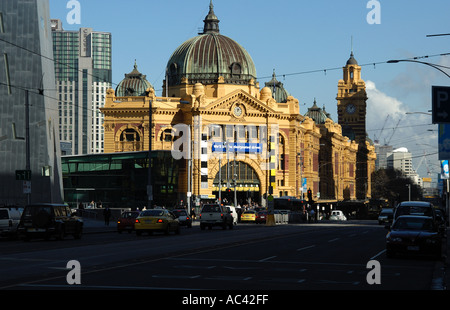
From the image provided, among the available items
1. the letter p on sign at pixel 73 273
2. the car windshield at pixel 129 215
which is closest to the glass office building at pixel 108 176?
the car windshield at pixel 129 215

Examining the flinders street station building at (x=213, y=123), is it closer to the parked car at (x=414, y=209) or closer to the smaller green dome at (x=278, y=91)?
the smaller green dome at (x=278, y=91)

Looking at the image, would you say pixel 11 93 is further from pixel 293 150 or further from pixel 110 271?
pixel 293 150

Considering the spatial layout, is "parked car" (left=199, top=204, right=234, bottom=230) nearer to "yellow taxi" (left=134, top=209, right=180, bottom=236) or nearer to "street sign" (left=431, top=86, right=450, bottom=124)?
"yellow taxi" (left=134, top=209, right=180, bottom=236)

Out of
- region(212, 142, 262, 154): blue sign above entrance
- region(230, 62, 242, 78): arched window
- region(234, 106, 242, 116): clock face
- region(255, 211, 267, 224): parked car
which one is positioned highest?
region(230, 62, 242, 78): arched window

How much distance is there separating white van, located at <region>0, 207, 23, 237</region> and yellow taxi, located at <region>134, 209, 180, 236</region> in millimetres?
6858

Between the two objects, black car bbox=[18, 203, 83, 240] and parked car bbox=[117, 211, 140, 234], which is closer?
black car bbox=[18, 203, 83, 240]

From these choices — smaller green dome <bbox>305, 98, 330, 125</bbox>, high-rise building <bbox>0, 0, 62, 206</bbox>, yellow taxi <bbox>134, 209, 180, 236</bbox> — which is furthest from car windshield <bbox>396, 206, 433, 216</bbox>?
smaller green dome <bbox>305, 98, 330, 125</bbox>

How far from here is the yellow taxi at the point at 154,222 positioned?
4575 centimetres

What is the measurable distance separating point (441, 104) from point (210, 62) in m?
105

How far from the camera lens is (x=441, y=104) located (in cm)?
3045

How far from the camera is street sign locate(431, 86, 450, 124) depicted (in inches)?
1185

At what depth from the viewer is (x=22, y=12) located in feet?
201

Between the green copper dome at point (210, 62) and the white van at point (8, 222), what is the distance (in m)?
93.2
